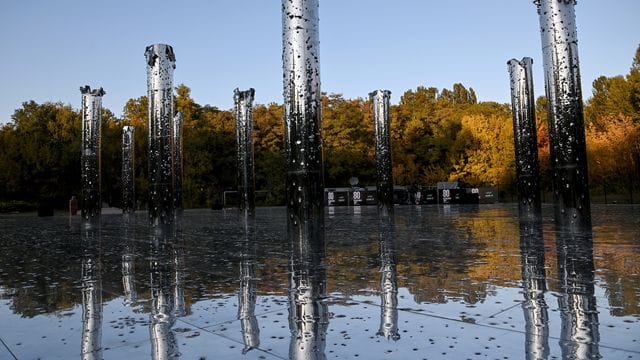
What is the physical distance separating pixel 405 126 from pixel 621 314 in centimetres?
4705

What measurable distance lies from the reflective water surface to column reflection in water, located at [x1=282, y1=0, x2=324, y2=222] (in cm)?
101

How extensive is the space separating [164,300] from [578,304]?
3.63m

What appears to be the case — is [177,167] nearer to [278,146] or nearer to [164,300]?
[164,300]

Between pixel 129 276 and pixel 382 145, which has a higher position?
pixel 382 145

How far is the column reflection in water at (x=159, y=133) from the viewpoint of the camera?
43.3 ft

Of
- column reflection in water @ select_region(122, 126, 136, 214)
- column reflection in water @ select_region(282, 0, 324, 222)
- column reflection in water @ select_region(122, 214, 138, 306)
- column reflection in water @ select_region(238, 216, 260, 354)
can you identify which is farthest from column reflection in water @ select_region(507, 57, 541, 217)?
column reflection in water @ select_region(122, 126, 136, 214)

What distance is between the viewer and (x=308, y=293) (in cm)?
456

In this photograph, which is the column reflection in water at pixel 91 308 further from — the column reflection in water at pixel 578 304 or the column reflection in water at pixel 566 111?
the column reflection in water at pixel 566 111

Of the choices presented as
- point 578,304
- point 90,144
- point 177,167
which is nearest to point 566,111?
point 578,304

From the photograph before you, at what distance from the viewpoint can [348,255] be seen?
746 cm

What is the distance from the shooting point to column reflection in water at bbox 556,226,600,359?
109 inches

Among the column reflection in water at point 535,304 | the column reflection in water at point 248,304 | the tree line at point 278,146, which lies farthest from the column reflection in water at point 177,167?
the tree line at point 278,146

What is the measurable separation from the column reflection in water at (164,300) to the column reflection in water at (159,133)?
4.34 m

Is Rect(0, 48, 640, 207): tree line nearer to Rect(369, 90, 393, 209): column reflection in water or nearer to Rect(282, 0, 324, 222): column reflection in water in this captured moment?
Rect(369, 90, 393, 209): column reflection in water
